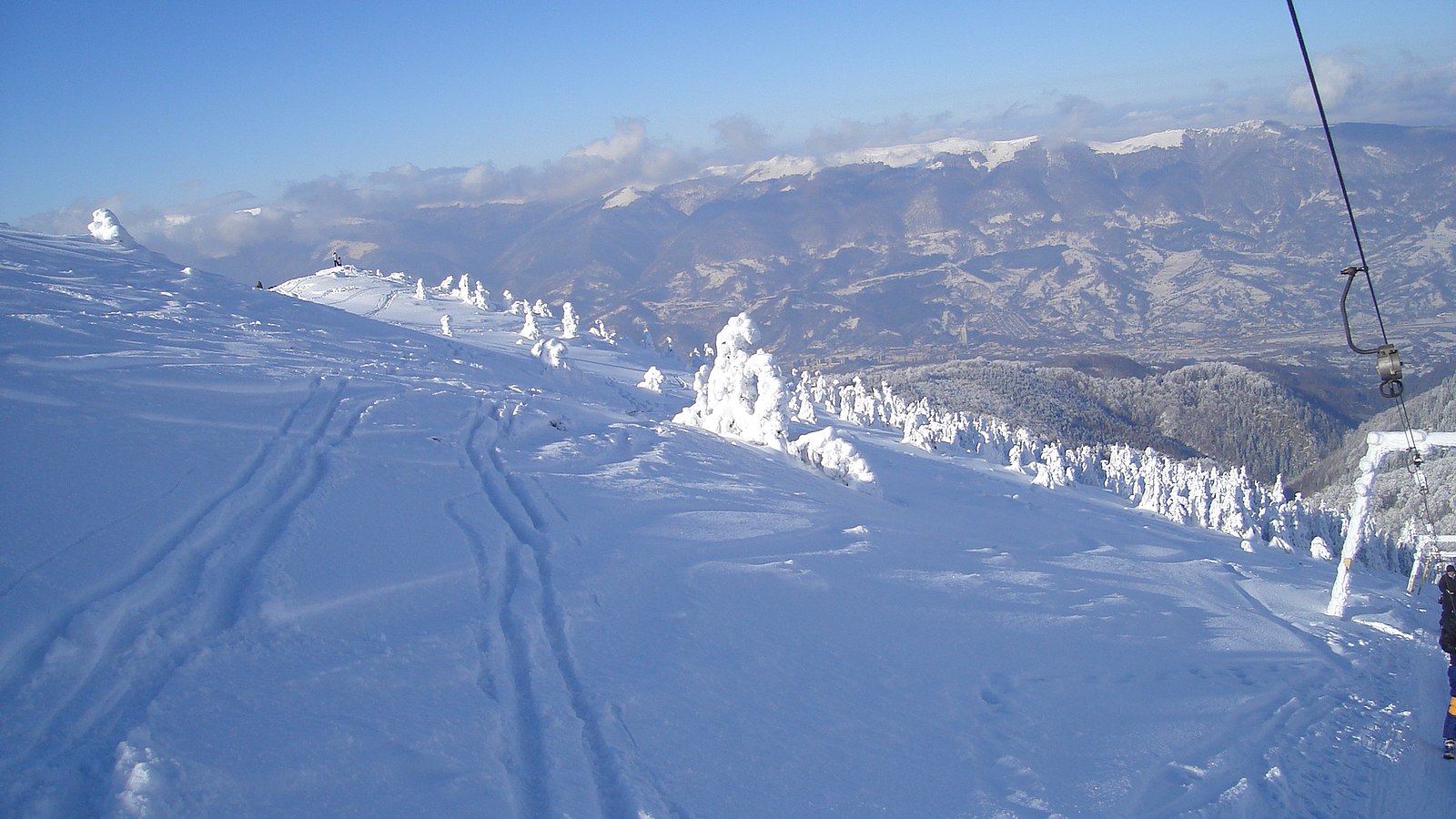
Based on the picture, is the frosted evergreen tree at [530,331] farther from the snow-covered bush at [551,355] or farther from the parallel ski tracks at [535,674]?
the parallel ski tracks at [535,674]

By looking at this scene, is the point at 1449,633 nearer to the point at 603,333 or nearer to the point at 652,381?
the point at 652,381

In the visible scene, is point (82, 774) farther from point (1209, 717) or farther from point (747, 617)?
point (1209, 717)

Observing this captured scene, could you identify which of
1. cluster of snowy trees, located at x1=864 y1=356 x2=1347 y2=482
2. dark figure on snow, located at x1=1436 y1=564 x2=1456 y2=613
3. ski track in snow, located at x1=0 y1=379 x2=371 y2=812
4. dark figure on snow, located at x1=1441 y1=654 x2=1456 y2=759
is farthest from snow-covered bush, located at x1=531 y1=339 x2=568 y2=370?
cluster of snowy trees, located at x1=864 y1=356 x2=1347 y2=482

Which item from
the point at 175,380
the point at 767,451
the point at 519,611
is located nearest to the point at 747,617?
the point at 519,611

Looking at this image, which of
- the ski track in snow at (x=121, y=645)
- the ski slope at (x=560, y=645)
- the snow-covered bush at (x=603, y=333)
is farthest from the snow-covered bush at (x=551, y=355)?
the snow-covered bush at (x=603, y=333)

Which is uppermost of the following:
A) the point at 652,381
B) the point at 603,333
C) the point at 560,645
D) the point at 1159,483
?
the point at 603,333

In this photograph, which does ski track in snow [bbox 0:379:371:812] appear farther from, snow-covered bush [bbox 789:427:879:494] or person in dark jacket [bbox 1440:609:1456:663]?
snow-covered bush [bbox 789:427:879:494]

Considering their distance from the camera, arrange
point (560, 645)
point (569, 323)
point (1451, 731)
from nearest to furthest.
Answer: point (560, 645), point (1451, 731), point (569, 323)

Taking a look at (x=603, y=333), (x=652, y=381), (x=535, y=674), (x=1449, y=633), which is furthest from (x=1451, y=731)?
(x=603, y=333)
